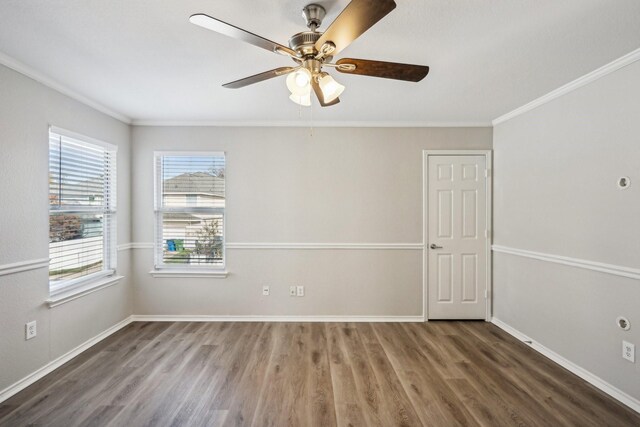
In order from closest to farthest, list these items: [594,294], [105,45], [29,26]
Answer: [29,26] < [105,45] < [594,294]

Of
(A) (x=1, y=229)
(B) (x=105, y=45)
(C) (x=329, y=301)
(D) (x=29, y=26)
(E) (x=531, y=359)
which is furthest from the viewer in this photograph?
(C) (x=329, y=301)

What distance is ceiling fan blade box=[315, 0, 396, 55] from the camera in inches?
43.9

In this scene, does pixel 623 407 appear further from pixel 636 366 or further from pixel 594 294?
pixel 594 294

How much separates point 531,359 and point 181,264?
12.7 ft

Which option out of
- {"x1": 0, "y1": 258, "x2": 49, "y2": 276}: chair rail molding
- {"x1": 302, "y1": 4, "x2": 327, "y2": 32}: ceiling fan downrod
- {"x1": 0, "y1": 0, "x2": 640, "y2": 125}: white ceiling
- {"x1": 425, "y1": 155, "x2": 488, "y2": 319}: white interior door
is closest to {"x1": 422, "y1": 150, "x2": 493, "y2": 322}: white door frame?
{"x1": 425, "y1": 155, "x2": 488, "y2": 319}: white interior door

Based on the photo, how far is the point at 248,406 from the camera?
2.06 metres

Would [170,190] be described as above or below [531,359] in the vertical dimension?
above

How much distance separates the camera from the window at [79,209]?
2.64 meters

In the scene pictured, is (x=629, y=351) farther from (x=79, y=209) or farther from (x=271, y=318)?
(x=79, y=209)

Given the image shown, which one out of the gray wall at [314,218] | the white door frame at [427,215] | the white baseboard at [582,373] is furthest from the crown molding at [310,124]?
the white baseboard at [582,373]

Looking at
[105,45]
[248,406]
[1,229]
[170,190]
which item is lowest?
[248,406]

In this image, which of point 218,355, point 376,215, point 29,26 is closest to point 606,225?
point 376,215

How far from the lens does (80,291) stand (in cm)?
283

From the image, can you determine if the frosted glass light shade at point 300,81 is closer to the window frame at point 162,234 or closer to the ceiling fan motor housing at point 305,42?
the ceiling fan motor housing at point 305,42
